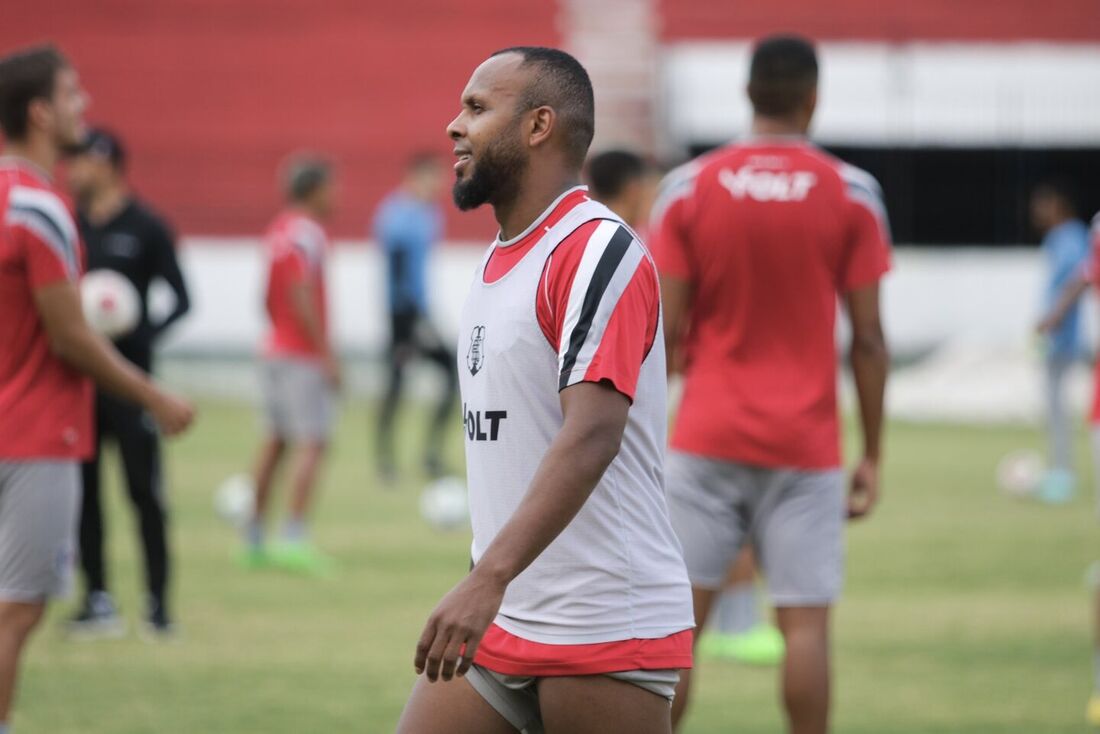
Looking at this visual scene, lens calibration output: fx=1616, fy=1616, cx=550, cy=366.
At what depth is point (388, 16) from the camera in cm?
2922

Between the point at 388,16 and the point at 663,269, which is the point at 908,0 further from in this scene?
the point at 663,269

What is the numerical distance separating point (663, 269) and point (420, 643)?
2566mm

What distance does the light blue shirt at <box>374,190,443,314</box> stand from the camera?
15312mm

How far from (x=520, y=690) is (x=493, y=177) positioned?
1212mm

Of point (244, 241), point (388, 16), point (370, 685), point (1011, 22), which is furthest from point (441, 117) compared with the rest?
point (370, 685)

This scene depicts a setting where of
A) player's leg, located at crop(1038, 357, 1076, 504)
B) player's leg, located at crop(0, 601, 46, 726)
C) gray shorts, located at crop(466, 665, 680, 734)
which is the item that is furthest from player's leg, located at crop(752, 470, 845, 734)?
player's leg, located at crop(1038, 357, 1076, 504)

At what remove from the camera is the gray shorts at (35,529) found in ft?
17.9

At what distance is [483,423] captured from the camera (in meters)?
3.80

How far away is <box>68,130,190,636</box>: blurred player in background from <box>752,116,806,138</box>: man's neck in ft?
14.0

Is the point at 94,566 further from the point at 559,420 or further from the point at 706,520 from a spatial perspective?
the point at 559,420

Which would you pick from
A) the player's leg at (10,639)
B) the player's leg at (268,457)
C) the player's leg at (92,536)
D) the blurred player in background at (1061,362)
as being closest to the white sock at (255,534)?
the player's leg at (268,457)

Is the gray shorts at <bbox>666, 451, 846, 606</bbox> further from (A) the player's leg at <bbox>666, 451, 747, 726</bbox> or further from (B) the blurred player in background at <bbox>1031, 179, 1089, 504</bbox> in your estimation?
(B) the blurred player in background at <bbox>1031, 179, 1089, 504</bbox>

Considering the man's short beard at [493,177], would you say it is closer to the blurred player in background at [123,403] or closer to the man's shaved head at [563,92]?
the man's shaved head at [563,92]

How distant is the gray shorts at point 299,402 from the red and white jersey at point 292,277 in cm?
10
